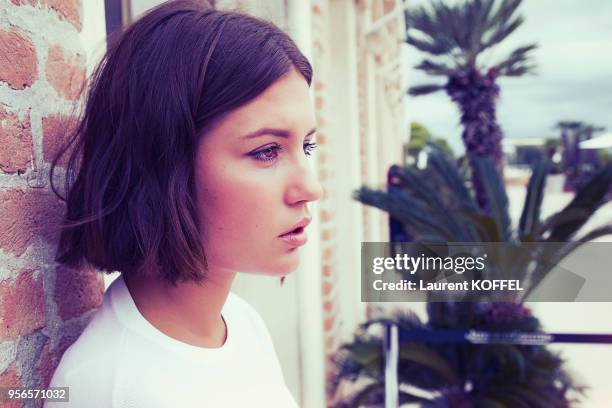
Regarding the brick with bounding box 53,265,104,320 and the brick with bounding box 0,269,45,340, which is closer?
the brick with bounding box 0,269,45,340

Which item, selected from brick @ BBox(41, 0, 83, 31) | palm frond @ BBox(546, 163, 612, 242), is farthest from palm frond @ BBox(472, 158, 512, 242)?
brick @ BBox(41, 0, 83, 31)

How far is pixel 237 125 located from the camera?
0.77 metres

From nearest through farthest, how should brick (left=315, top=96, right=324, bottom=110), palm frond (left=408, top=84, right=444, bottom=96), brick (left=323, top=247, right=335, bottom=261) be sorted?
1. brick (left=315, top=96, right=324, bottom=110)
2. brick (left=323, top=247, right=335, bottom=261)
3. palm frond (left=408, top=84, right=444, bottom=96)

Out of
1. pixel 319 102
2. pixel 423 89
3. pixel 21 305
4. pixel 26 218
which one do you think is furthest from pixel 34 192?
pixel 423 89

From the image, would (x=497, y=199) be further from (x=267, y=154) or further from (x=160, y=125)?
(x=160, y=125)

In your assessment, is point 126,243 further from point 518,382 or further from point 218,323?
point 518,382

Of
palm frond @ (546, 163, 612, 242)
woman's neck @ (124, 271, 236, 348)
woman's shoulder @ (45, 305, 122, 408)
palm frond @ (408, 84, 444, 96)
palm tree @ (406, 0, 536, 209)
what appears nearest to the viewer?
woman's shoulder @ (45, 305, 122, 408)

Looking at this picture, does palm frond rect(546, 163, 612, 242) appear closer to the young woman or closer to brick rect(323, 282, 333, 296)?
brick rect(323, 282, 333, 296)

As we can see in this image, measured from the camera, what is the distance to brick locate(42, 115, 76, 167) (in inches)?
33.8

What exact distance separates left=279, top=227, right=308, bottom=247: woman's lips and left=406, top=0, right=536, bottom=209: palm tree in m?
2.11

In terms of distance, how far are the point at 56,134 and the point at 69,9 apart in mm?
192

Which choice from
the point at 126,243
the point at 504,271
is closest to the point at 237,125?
the point at 126,243

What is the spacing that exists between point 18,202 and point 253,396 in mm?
389

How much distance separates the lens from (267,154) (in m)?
0.81
